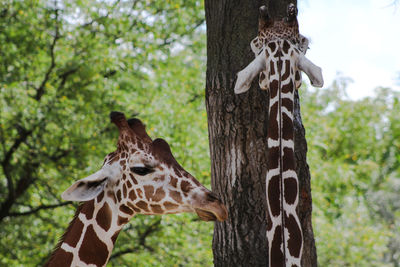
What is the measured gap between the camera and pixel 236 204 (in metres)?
3.18

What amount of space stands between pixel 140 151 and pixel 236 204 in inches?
35.7

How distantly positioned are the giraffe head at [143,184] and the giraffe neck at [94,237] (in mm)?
33

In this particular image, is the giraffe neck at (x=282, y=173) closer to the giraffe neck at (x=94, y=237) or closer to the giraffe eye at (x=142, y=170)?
the giraffe eye at (x=142, y=170)

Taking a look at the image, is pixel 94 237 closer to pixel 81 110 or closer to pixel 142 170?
pixel 142 170

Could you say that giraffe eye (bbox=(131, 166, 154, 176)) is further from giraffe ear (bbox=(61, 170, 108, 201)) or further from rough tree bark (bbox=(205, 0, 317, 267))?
rough tree bark (bbox=(205, 0, 317, 267))

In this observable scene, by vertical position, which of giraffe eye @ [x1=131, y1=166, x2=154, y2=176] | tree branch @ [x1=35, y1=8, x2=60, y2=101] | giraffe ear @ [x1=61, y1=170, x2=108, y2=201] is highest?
tree branch @ [x1=35, y1=8, x2=60, y2=101]

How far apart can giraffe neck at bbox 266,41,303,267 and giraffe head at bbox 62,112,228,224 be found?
417 millimetres

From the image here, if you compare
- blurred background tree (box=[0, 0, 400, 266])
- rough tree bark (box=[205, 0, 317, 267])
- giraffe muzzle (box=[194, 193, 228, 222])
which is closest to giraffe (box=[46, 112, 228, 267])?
giraffe muzzle (box=[194, 193, 228, 222])

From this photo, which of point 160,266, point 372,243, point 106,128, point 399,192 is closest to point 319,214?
point 372,243

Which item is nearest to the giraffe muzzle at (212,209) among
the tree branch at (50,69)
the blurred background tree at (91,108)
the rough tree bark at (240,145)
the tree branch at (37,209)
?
the rough tree bark at (240,145)

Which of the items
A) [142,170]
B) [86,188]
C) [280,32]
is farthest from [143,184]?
[280,32]

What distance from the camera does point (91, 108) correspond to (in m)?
7.91

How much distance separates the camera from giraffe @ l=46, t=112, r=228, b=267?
249 centimetres

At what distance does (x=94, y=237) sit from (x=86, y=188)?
340 mm
